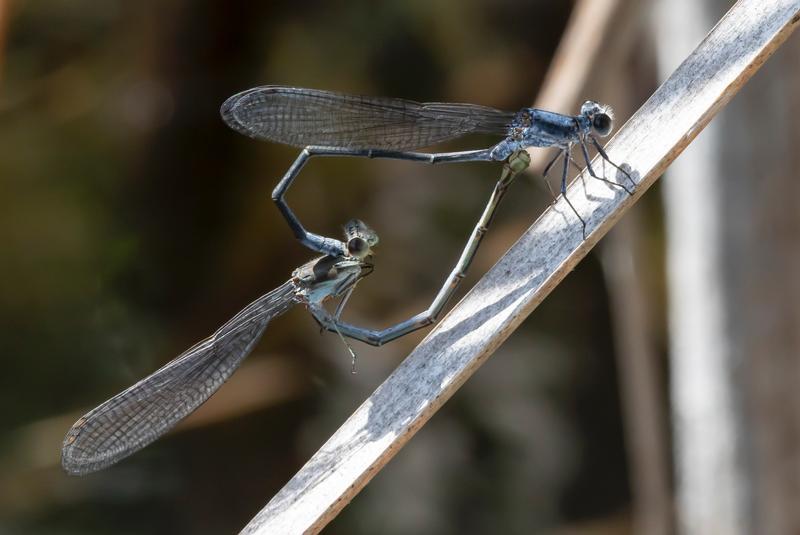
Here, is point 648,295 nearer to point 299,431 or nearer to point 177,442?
point 299,431

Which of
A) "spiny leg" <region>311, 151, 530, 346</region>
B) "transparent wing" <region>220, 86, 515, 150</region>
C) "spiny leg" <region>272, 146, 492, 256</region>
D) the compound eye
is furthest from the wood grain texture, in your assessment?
"transparent wing" <region>220, 86, 515, 150</region>

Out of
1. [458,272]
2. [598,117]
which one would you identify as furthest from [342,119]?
[598,117]

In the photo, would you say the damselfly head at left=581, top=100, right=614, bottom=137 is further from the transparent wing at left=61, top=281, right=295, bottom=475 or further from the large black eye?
the transparent wing at left=61, top=281, right=295, bottom=475

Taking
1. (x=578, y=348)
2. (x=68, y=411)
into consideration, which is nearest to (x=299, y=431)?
(x=68, y=411)

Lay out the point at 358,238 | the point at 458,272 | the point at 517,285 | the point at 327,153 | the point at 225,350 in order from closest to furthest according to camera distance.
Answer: the point at 517,285 < the point at 458,272 < the point at 358,238 < the point at 225,350 < the point at 327,153

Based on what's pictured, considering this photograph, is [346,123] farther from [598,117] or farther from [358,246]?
[598,117]

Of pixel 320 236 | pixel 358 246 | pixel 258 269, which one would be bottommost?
pixel 358 246

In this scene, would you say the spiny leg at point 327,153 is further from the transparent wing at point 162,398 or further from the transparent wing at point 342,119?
the transparent wing at point 162,398

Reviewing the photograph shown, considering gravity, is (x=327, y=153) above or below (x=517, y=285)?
above
